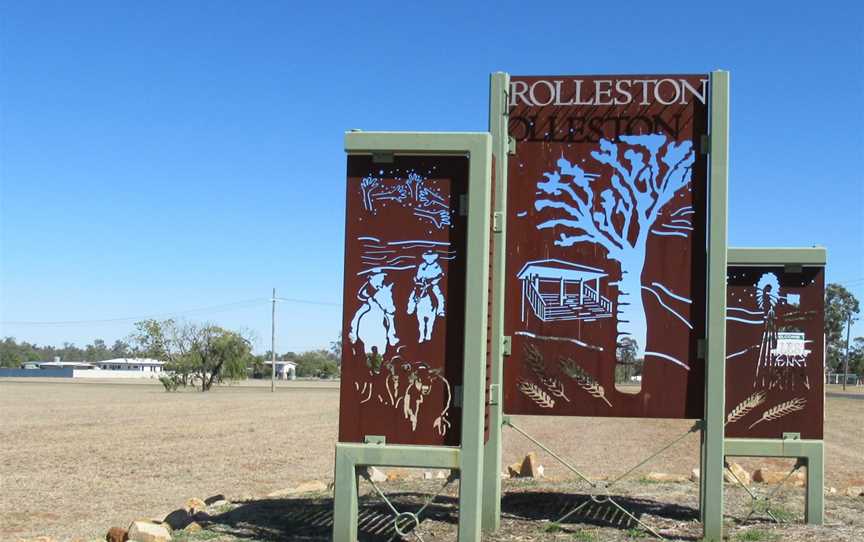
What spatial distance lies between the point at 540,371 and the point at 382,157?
7.62 ft

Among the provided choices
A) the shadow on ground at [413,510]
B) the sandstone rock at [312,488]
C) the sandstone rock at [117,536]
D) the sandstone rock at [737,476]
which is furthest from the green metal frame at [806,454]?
the sandstone rock at [117,536]

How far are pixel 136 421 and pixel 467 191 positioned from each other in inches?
941

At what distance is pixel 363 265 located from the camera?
294 inches

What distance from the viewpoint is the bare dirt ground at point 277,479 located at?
8586 millimetres

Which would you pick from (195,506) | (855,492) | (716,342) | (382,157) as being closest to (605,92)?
(382,157)

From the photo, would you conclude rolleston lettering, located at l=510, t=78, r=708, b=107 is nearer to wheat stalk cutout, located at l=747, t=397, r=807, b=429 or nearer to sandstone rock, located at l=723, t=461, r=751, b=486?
wheat stalk cutout, located at l=747, t=397, r=807, b=429

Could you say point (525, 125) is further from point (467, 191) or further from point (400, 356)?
point (400, 356)

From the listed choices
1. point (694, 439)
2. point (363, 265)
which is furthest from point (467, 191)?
point (694, 439)

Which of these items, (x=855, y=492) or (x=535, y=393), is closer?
(x=535, y=393)

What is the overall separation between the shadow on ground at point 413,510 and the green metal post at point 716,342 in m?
0.83

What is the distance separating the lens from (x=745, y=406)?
9273mm

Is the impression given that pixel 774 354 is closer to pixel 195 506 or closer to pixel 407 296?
pixel 407 296

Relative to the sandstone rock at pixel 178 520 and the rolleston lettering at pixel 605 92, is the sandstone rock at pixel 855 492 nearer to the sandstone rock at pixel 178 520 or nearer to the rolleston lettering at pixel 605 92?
the rolleston lettering at pixel 605 92

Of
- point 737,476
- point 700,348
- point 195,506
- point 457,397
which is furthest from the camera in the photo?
point 737,476
